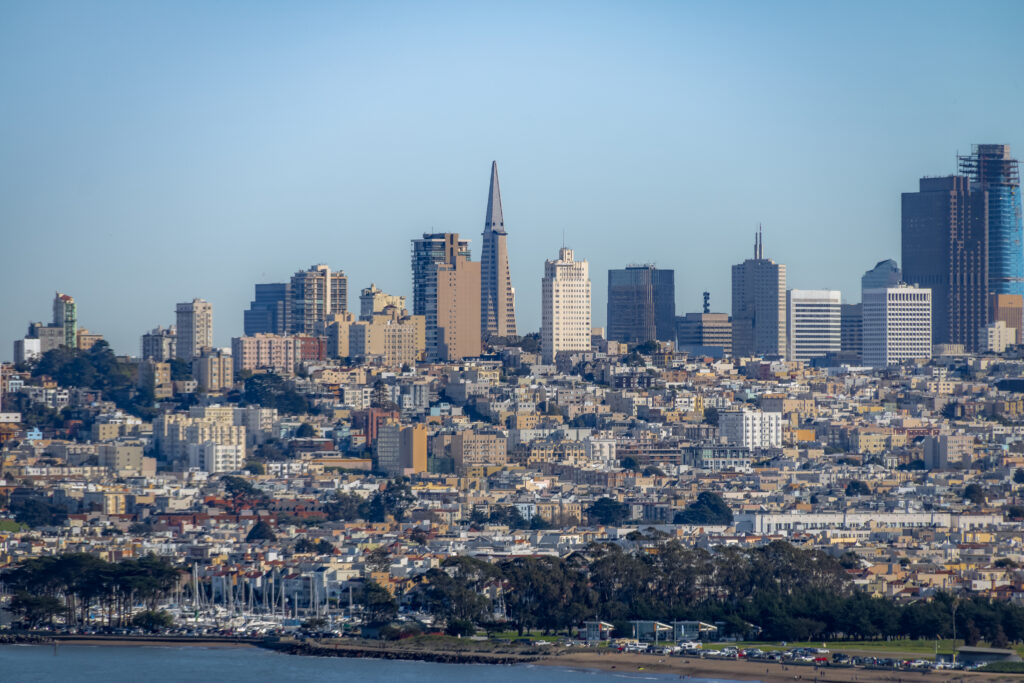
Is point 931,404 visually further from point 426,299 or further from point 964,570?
point 964,570

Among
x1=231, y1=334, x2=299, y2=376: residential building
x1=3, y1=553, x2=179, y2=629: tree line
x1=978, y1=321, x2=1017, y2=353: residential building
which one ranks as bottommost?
x1=3, y1=553, x2=179, y2=629: tree line

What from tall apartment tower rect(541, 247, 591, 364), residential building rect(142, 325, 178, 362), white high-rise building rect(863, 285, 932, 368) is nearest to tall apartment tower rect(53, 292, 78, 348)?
residential building rect(142, 325, 178, 362)

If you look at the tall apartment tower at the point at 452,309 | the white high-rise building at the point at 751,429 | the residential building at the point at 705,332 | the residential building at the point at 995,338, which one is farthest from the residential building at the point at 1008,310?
the white high-rise building at the point at 751,429

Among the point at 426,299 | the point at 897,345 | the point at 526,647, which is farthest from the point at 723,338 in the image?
the point at 526,647

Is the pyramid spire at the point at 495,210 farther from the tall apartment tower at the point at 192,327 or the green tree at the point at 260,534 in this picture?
the green tree at the point at 260,534

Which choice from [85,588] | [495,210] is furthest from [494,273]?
[85,588]

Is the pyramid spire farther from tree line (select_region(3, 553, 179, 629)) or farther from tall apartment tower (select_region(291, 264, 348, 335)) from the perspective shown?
tree line (select_region(3, 553, 179, 629))
